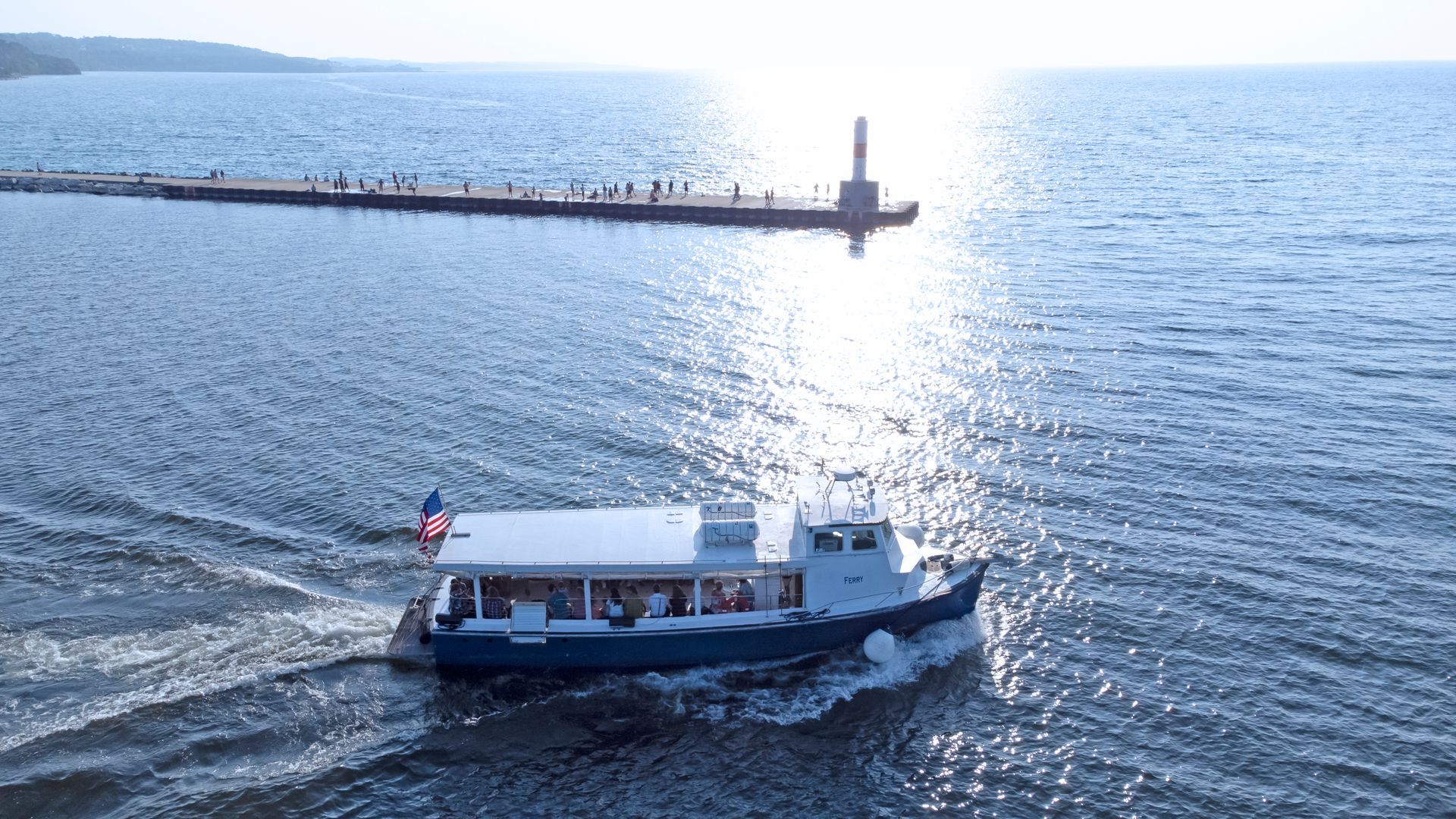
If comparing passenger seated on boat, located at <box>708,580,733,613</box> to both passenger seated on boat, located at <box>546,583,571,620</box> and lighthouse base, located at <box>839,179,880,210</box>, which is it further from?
lighthouse base, located at <box>839,179,880,210</box>

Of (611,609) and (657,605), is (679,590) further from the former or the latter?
(611,609)

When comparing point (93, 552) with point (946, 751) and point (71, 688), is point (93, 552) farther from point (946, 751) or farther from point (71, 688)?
point (946, 751)

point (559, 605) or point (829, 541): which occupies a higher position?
point (829, 541)

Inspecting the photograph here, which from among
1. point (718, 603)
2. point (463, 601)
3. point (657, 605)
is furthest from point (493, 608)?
point (718, 603)

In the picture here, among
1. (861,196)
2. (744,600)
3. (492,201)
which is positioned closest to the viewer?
(744,600)

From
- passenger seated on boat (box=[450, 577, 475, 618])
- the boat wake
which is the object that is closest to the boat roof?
passenger seated on boat (box=[450, 577, 475, 618])

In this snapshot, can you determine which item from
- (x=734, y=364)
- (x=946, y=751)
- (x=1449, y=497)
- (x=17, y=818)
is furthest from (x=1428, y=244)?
(x=17, y=818)

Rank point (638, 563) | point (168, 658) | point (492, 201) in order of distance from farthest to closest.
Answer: point (492, 201), point (638, 563), point (168, 658)
